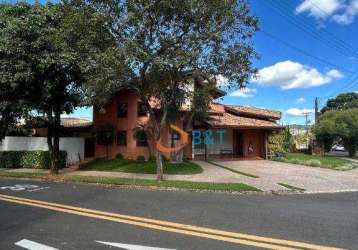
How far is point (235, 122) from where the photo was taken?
30.1 meters

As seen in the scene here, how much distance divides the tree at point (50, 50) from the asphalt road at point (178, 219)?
7.00 meters

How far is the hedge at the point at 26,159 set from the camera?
26.9 m

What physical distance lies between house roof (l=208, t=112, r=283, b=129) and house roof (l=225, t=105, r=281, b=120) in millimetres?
403

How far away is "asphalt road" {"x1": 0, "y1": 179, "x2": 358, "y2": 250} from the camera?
7.26 m

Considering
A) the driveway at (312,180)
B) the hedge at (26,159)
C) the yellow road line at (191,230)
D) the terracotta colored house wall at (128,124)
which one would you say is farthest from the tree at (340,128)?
the yellow road line at (191,230)

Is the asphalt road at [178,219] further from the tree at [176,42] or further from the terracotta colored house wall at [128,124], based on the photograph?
the terracotta colored house wall at [128,124]

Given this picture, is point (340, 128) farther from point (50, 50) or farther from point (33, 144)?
point (50, 50)

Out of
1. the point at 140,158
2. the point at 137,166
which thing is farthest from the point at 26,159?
the point at 137,166

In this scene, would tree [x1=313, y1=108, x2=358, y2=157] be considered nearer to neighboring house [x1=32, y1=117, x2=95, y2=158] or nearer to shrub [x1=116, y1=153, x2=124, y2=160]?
shrub [x1=116, y1=153, x2=124, y2=160]

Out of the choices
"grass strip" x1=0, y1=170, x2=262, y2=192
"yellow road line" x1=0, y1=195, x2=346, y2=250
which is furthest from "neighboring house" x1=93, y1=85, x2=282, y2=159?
"yellow road line" x1=0, y1=195, x2=346, y2=250

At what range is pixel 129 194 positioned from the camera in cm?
1409

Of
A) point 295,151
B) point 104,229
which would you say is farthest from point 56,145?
point 295,151

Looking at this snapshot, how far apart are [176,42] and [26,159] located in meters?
15.8

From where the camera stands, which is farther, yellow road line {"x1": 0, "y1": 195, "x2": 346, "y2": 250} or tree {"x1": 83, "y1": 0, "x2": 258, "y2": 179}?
tree {"x1": 83, "y1": 0, "x2": 258, "y2": 179}
